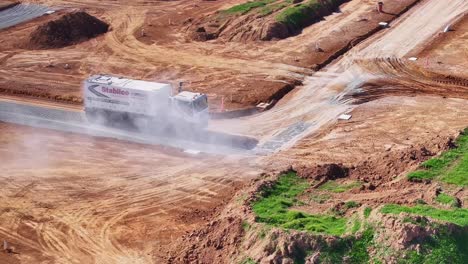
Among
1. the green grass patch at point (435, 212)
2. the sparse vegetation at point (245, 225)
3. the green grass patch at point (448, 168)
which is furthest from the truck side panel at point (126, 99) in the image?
the green grass patch at point (435, 212)

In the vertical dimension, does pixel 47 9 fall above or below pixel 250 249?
above

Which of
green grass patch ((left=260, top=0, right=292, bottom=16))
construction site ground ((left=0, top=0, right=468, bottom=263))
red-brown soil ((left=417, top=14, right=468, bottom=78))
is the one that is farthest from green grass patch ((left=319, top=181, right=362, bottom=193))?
green grass patch ((left=260, top=0, right=292, bottom=16))

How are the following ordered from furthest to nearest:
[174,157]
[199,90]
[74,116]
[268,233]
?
[199,90], [74,116], [174,157], [268,233]

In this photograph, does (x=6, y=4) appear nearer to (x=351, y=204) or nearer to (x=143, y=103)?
(x=143, y=103)

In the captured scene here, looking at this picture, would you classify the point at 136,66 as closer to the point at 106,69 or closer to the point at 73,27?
the point at 106,69

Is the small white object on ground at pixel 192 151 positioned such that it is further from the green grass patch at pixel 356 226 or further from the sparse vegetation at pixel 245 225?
the green grass patch at pixel 356 226

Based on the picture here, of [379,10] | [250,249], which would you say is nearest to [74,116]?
[250,249]

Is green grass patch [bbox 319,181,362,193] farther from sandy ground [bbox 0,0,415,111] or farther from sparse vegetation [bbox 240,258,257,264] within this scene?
sandy ground [bbox 0,0,415,111]
